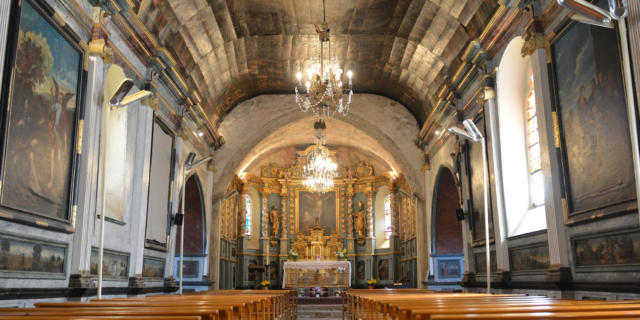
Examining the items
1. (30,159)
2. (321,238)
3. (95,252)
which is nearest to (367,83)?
(321,238)

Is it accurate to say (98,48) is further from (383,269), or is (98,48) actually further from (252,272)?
(383,269)

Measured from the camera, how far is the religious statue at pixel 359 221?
82.2 ft

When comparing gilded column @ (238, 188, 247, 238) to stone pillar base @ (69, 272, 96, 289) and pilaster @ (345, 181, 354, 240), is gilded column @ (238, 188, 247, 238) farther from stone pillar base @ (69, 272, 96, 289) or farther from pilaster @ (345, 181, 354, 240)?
stone pillar base @ (69, 272, 96, 289)

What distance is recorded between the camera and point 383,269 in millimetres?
23953

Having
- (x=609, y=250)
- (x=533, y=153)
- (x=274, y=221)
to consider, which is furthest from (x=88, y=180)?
(x=274, y=221)

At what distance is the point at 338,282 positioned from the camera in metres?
21.0

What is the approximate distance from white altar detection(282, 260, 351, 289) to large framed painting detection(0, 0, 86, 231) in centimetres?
1453

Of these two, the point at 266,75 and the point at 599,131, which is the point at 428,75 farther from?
the point at 599,131

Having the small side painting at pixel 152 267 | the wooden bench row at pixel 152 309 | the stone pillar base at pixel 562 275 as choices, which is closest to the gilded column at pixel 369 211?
the small side painting at pixel 152 267

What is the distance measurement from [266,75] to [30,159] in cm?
1110

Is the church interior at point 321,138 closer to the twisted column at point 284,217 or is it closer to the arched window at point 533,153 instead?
the arched window at point 533,153

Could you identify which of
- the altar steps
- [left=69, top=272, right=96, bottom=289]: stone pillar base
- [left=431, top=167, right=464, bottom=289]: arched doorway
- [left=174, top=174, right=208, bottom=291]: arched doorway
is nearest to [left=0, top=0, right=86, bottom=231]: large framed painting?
[left=69, top=272, right=96, bottom=289]: stone pillar base

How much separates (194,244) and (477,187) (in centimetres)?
937

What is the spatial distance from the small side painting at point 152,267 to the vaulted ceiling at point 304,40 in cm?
463
